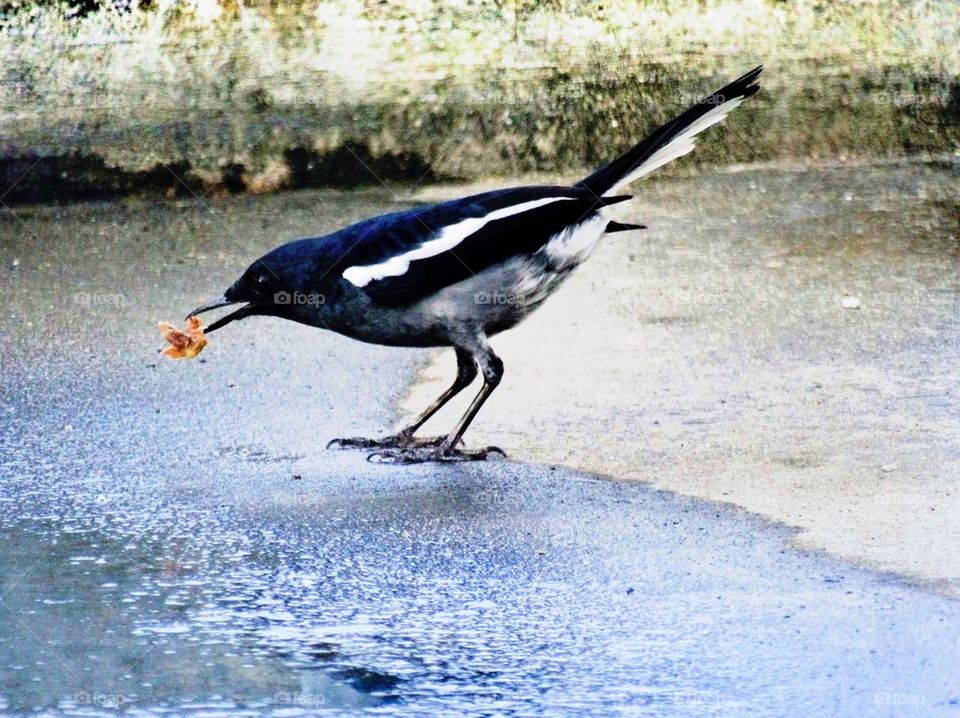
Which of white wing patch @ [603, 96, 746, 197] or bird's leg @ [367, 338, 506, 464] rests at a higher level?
white wing patch @ [603, 96, 746, 197]

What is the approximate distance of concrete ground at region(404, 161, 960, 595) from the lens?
4480mm

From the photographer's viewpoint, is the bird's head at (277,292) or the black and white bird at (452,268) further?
the bird's head at (277,292)

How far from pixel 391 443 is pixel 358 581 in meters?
1.18

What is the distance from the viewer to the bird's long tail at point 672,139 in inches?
195

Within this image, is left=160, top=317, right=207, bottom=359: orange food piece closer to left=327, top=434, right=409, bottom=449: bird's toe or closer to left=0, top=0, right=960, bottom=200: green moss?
left=327, top=434, right=409, bottom=449: bird's toe

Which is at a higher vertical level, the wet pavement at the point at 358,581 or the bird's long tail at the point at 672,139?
the bird's long tail at the point at 672,139

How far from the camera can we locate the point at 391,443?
16.7 feet

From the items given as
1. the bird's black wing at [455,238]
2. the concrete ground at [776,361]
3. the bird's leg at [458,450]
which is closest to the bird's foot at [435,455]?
the bird's leg at [458,450]

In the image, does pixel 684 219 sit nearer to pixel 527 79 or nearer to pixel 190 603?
pixel 527 79

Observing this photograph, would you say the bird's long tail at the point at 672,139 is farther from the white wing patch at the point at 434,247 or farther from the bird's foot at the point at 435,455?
the bird's foot at the point at 435,455

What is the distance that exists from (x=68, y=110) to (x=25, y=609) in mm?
4781

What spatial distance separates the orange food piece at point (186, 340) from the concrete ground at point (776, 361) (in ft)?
2.50

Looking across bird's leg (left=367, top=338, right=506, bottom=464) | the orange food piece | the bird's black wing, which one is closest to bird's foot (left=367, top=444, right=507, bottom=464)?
bird's leg (left=367, top=338, right=506, bottom=464)

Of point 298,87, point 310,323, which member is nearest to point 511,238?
point 310,323
